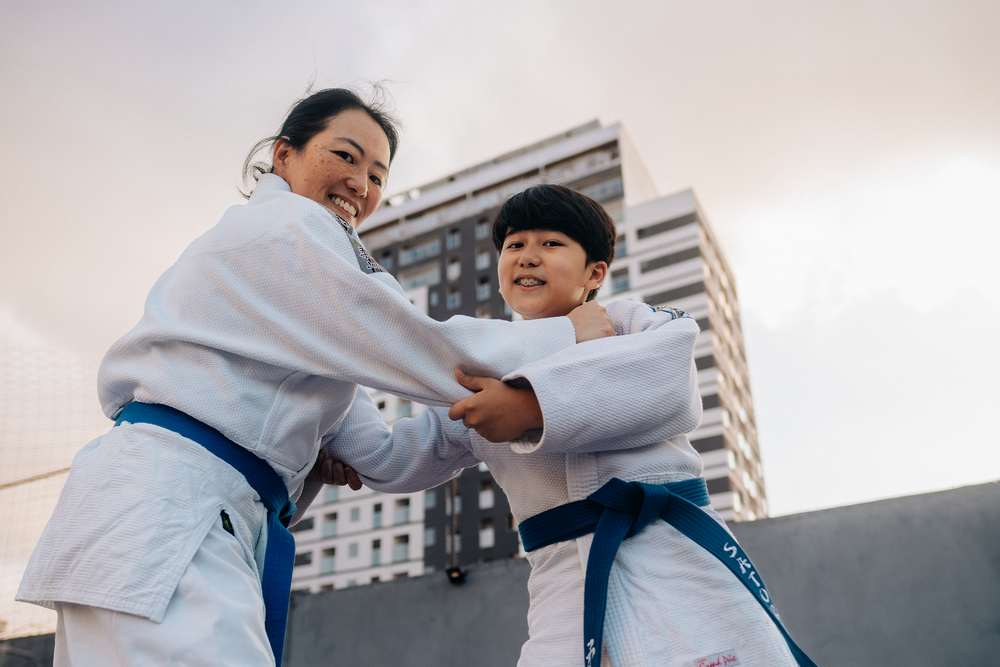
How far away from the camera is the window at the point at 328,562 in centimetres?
3500

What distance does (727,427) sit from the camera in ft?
106

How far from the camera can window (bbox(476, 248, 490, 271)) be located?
36250 mm

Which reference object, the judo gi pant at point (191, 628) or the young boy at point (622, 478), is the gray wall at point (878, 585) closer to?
the young boy at point (622, 478)

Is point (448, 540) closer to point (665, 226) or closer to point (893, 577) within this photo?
point (665, 226)

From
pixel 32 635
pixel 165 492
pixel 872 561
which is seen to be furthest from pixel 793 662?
pixel 32 635

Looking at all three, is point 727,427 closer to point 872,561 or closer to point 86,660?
point 872,561

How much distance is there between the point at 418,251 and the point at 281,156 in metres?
38.3

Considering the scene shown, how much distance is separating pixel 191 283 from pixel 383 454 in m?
0.54

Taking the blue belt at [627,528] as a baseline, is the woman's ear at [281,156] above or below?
above

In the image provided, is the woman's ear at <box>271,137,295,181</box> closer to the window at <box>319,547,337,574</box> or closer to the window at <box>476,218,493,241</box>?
the window at <box>476,218,493,241</box>

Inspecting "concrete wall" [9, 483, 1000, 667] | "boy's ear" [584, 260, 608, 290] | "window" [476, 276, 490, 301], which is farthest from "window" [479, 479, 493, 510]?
"boy's ear" [584, 260, 608, 290]

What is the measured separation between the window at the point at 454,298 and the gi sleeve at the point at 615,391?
35016mm

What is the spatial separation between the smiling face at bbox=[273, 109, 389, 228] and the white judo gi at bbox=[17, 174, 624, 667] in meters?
0.17

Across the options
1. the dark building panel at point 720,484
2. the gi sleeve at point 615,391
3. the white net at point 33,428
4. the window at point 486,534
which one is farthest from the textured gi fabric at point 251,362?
the dark building panel at point 720,484
